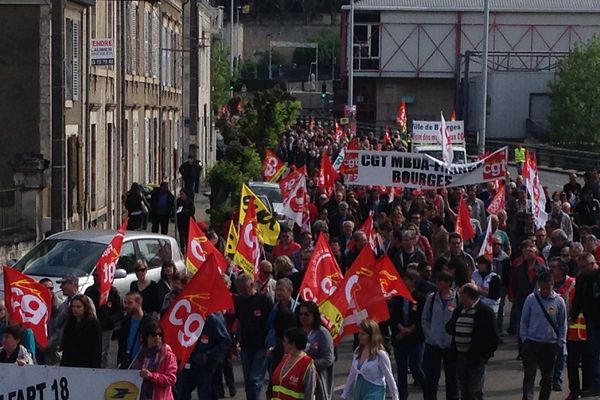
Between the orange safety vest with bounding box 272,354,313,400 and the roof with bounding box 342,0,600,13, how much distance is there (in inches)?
2822

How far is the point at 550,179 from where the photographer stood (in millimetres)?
55844

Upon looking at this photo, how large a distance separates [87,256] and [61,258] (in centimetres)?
33

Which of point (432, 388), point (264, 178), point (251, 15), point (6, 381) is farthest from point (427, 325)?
point (251, 15)

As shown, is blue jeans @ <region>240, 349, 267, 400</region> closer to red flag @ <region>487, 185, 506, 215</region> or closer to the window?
red flag @ <region>487, 185, 506, 215</region>

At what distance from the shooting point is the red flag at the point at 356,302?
13836 millimetres

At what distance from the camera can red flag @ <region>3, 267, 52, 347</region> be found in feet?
44.6

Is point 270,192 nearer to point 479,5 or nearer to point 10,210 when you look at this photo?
point 10,210

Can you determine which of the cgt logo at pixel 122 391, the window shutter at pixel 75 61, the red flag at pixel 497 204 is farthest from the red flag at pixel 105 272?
the window shutter at pixel 75 61

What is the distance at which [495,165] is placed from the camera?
23.2 metres

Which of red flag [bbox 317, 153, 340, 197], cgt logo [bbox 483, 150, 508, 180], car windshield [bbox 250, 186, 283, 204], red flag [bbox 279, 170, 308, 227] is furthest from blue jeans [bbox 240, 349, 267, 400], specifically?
car windshield [bbox 250, 186, 283, 204]

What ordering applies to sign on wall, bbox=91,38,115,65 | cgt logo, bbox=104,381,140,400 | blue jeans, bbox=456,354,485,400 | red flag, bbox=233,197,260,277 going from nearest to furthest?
1. cgt logo, bbox=104,381,140,400
2. blue jeans, bbox=456,354,485,400
3. red flag, bbox=233,197,260,277
4. sign on wall, bbox=91,38,115,65

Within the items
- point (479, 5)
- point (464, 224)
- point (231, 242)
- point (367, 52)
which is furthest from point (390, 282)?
point (479, 5)

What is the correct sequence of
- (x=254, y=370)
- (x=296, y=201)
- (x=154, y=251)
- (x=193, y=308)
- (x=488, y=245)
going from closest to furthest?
(x=193, y=308) → (x=254, y=370) → (x=488, y=245) → (x=154, y=251) → (x=296, y=201)

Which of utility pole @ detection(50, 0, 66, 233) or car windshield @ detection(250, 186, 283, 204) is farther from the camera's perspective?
car windshield @ detection(250, 186, 283, 204)
